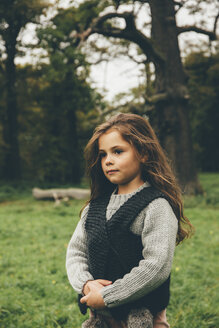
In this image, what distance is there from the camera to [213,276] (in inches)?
175

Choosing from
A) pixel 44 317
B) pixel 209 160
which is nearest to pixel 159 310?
pixel 44 317

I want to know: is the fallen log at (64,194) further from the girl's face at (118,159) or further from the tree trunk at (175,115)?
the girl's face at (118,159)

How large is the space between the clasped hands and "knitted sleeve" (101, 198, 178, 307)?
3 centimetres

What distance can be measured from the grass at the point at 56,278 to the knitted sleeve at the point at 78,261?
1.50m

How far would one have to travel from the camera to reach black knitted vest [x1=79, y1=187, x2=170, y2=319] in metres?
1.72

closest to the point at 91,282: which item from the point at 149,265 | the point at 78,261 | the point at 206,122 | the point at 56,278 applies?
the point at 78,261

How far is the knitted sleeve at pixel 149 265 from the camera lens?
160cm

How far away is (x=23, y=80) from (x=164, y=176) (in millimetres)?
18723

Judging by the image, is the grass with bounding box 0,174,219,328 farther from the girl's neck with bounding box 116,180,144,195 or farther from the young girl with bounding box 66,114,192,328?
the girl's neck with bounding box 116,180,144,195

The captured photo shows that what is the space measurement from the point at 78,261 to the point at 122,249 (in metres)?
0.32

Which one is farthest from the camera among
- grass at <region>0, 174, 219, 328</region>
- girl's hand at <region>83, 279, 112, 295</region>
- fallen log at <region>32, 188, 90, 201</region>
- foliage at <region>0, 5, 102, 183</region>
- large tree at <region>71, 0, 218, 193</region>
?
foliage at <region>0, 5, 102, 183</region>

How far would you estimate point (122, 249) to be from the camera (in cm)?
173

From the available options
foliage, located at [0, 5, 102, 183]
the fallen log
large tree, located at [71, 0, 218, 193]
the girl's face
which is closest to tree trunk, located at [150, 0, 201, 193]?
large tree, located at [71, 0, 218, 193]

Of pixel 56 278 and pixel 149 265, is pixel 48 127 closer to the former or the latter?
pixel 56 278
